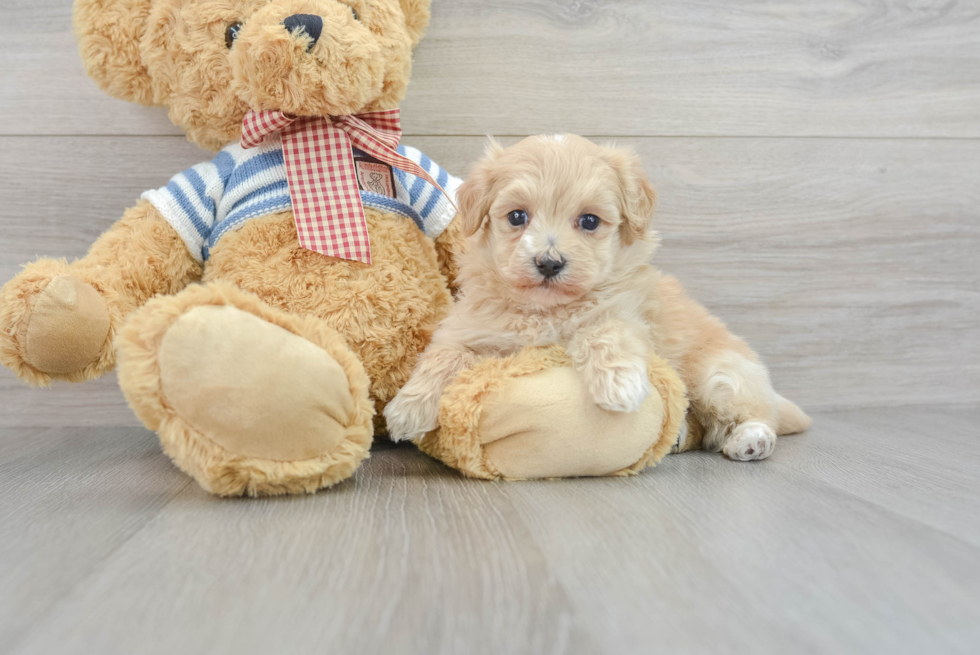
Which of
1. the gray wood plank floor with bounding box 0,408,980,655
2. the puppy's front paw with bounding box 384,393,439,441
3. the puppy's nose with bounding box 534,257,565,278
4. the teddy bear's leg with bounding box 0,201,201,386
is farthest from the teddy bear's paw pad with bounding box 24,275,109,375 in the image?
the puppy's nose with bounding box 534,257,565,278

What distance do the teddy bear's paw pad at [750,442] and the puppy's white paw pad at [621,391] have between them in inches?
13.2

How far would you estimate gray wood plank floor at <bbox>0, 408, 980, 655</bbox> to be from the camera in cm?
63

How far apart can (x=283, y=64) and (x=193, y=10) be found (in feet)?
0.84

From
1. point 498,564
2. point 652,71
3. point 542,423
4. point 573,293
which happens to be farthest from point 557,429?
point 652,71

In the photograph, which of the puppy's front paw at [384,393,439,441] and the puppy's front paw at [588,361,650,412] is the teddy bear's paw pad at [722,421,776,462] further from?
the puppy's front paw at [384,393,439,441]

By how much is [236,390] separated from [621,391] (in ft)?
1.87

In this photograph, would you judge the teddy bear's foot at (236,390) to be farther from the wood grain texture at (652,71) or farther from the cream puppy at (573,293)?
the wood grain texture at (652,71)

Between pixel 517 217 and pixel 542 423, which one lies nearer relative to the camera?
pixel 542 423

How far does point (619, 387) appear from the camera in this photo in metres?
1.07

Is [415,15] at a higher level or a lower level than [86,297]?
higher

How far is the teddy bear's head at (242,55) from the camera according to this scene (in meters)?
1.16

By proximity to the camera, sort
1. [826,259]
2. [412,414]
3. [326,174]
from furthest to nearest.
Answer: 1. [826,259]
2. [326,174]
3. [412,414]

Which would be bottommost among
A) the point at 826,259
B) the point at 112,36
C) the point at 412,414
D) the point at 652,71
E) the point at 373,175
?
the point at 412,414

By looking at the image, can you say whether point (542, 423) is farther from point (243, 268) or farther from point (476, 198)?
point (243, 268)
